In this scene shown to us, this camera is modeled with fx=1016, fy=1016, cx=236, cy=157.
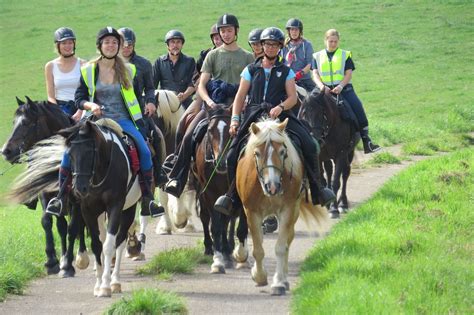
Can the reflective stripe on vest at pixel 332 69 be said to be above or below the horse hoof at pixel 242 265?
above

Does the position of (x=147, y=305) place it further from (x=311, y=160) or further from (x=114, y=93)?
(x=114, y=93)

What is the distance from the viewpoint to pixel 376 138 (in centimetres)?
2495

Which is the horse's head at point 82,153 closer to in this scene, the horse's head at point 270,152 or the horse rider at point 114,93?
the horse rider at point 114,93

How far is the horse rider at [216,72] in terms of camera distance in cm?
1263

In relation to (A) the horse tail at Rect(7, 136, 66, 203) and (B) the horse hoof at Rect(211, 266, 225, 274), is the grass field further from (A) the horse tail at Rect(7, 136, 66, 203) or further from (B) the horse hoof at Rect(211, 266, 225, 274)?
(A) the horse tail at Rect(7, 136, 66, 203)

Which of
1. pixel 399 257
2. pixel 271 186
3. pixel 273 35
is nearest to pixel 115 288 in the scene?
pixel 271 186

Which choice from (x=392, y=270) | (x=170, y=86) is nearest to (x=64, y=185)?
(x=392, y=270)

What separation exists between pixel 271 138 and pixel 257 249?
1.16m

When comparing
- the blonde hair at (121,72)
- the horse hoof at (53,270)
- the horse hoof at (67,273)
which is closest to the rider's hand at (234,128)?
the blonde hair at (121,72)

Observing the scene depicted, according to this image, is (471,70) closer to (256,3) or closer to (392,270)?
(256,3)

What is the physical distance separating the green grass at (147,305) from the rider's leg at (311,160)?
253 centimetres

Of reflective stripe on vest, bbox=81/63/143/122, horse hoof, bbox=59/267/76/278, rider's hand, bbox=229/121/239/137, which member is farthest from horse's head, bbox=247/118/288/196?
horse hoof, bbox=59/267/76/278

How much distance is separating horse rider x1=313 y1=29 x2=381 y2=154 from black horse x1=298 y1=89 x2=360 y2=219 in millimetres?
217

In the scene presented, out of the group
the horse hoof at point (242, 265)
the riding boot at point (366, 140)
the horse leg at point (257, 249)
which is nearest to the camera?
the horse leg at point (257, 249)
